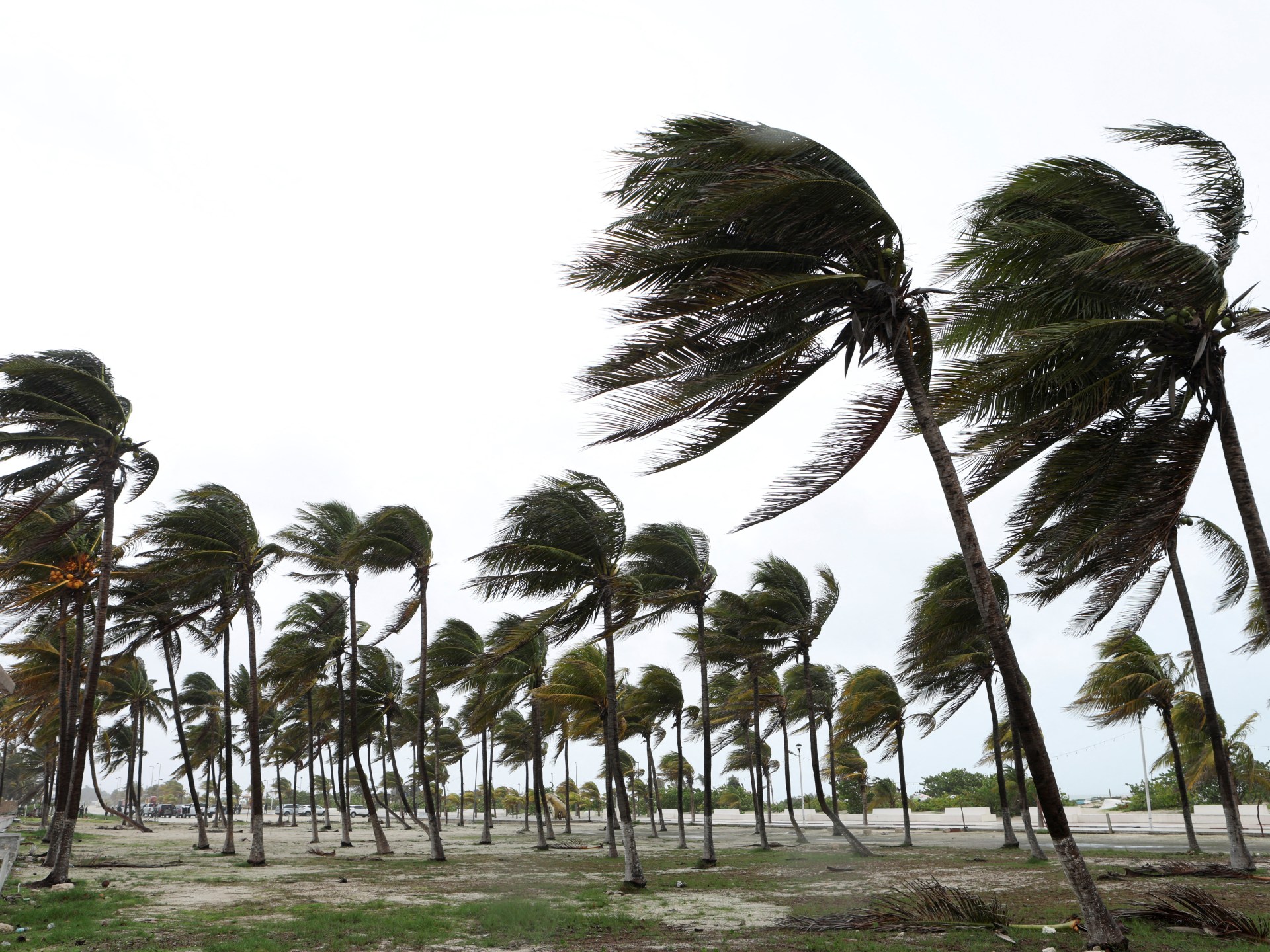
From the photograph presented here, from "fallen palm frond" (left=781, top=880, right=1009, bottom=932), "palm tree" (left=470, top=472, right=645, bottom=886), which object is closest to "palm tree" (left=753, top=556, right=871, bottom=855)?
"palm tree" (left=470, top=472, right=645, bottom=886)

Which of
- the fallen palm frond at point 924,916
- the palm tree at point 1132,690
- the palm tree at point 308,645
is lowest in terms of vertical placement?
the fallen palm frond at point 924,916

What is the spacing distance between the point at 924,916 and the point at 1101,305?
317 inches

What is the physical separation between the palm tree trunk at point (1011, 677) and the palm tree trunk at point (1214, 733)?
8869 millimetres

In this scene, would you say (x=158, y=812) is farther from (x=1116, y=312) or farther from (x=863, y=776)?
(x=1116, y=312)

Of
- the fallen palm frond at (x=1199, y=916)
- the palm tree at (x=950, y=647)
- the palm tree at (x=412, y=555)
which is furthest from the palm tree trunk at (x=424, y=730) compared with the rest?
the fallen palm frond at (x=1199, y=916)

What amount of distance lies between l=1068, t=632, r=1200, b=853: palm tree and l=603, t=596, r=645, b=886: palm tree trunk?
1500 cm

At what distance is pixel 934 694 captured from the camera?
28578 millimetres

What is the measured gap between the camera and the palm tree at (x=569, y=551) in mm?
19375

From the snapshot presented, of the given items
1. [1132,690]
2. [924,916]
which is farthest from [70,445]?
[1132,690]

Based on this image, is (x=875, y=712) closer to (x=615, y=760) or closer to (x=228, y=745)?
(x=615, y=760)

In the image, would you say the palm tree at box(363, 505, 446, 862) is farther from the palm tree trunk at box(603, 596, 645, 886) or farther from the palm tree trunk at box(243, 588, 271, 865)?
the palm tree trunk at box(603, 596, 645, 886)

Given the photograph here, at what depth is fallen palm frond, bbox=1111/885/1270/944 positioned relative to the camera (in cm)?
917

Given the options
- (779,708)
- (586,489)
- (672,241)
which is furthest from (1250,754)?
(672,241)

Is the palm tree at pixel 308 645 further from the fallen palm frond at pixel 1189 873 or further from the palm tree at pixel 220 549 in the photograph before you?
the fallen palm frond at pixel 1189 873
